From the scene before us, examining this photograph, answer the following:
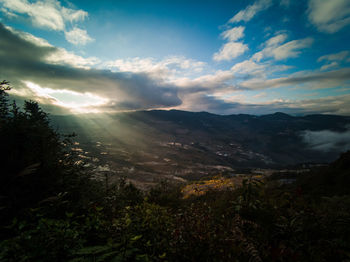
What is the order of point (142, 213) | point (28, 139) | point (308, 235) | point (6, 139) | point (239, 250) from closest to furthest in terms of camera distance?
A: point (239, 250) < point (308, 235) < point (142, 213) < point (6, 139) < point (28, 139)

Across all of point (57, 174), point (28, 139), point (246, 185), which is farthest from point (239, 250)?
point (28, 139)

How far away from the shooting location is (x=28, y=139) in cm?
508

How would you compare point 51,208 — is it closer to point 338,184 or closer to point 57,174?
point 57,174

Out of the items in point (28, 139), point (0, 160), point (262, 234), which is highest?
point (28, 139)

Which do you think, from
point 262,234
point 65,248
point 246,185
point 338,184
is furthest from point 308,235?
point 338,184

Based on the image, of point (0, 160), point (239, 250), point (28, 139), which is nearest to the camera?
point (239, 250)

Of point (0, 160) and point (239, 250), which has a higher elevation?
point (0, 160)

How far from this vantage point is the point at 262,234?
11.2 ft

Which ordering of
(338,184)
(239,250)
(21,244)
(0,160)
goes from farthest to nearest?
(338,184) < (0,160) < (239,250) < (21,244)

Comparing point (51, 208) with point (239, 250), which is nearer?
point (239, 250)

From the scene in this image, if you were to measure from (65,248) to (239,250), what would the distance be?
2.74 m

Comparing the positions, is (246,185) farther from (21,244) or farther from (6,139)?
(6,139)

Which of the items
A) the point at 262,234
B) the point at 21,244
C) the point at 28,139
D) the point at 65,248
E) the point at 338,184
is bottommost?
the point at 338,184

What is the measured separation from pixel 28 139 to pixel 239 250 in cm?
683
